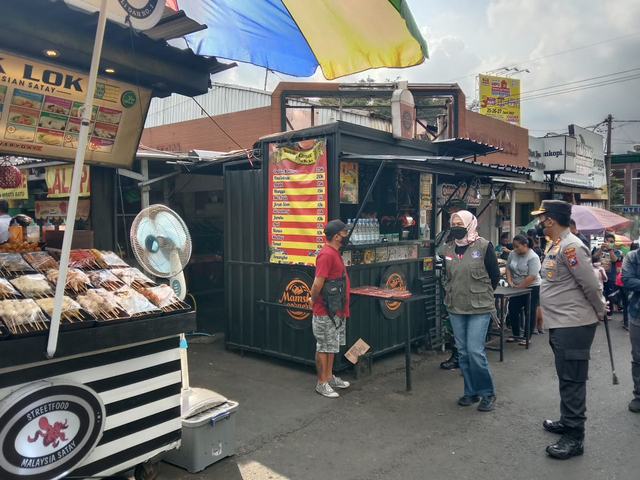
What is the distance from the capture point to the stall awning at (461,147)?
7516 millimetres

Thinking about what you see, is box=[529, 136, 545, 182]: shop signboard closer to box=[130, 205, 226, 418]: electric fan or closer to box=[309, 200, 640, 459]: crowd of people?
box=[309, 200, 640, 459]: crowd of people

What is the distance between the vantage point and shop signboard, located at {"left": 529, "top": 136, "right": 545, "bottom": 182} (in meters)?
17.0

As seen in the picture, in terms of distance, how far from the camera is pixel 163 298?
3.62 meters

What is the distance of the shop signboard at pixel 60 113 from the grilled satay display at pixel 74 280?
1211 millimetres

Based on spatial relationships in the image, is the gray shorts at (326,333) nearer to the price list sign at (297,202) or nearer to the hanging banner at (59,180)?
the price list sign at (297,202)

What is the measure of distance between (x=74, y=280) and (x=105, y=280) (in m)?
0.29

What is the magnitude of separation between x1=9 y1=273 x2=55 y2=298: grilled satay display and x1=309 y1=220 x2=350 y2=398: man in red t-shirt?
107 inches

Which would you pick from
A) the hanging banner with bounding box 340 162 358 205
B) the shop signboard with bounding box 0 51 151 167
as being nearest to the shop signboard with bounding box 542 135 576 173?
the hanging banner with bounding box 340 162 358 205

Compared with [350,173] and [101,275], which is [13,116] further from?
[350,173]

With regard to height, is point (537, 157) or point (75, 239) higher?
point (537, 157)

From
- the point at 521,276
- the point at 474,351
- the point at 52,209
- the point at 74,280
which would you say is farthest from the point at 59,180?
the point at 521,276

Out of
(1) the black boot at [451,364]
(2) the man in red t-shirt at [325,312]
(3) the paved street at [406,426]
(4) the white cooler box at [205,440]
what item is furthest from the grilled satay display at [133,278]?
(1) the black boot at [451,364]

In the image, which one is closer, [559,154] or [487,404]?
[487,404]

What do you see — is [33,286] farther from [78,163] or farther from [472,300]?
[472,300]
